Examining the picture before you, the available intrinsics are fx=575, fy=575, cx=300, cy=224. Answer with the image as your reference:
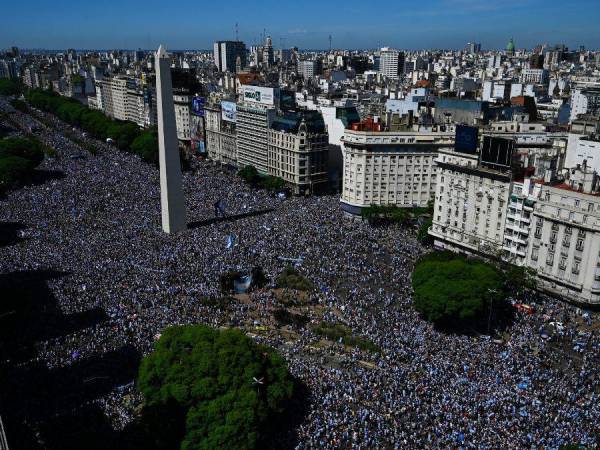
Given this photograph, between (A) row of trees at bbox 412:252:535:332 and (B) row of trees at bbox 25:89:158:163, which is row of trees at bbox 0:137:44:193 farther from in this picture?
(A) row of trees at bbox 412:252:535:332

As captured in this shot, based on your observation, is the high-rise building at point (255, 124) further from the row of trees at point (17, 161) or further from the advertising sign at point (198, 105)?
the row of trees at point (17, 161)

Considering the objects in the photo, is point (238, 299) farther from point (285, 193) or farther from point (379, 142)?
point (285, 193)

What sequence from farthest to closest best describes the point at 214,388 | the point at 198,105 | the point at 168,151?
1. the point at 198,105
2. the point at 168,151
3. the point at 214,388

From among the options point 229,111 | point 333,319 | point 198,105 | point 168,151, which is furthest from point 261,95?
point 333,319

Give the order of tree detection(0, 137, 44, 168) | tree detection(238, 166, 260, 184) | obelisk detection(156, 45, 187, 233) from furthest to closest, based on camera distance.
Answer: tree detection(0, 137, 44, 168) → tree detection(238, 166, 260, 184) → obelisk detection(156, 45, 187, 233)

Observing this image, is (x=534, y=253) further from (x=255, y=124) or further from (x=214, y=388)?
(x=255, y=124)

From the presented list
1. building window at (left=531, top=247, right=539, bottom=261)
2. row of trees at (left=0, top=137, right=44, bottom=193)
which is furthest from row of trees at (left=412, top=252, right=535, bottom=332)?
row of trees at (left=0, top=137, right=44, bottom=193)

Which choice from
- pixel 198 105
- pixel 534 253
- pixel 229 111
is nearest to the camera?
pixel 534 253

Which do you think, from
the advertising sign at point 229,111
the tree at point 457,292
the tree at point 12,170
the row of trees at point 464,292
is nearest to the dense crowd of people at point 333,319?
the row of trees at point 464,292
